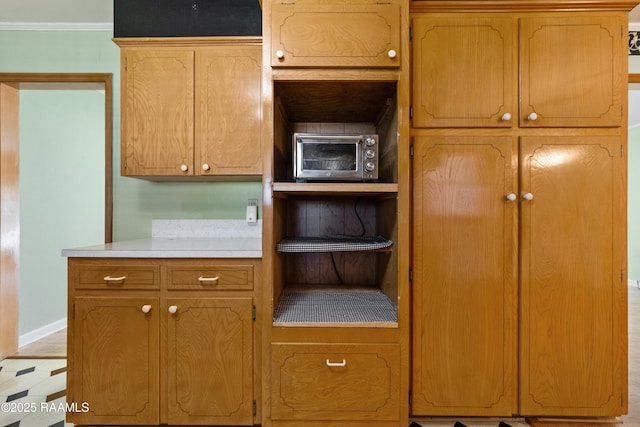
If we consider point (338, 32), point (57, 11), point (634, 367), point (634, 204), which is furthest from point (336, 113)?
point (634, 204)

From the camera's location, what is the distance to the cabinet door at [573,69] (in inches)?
55.8

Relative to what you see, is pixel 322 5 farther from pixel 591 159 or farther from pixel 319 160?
pixel 591 159

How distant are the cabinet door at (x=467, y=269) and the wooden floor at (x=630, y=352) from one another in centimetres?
79

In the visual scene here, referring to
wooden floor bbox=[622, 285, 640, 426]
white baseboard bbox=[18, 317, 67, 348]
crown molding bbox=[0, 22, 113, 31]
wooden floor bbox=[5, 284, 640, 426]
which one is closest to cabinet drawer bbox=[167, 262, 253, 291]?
wooden floor bbox=[5, 284, 640, 426]

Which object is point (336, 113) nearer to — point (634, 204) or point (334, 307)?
point (334, 307)

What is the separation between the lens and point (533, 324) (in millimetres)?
1428

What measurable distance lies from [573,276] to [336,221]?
1.20 m

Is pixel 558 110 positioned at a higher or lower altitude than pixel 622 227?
higher

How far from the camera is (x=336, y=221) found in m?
1.91

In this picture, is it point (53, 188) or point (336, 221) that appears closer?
point (336, 221)

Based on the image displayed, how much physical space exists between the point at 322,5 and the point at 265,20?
25 centimetres

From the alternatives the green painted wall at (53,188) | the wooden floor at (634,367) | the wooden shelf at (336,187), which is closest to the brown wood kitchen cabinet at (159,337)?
the wooden shelf at (336,187)

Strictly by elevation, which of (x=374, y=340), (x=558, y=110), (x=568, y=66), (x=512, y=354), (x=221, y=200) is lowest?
(x=512, y=354)

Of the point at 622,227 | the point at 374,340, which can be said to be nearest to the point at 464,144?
the point at 622,227
